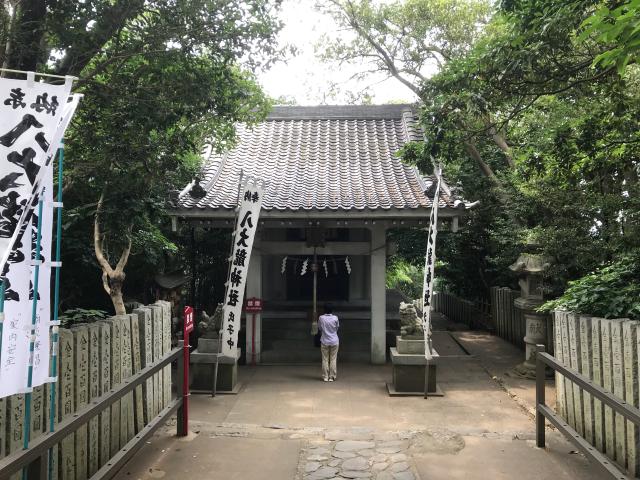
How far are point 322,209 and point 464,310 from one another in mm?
11782

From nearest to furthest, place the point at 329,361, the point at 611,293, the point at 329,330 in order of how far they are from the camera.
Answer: the point at 611,293 < the point at 329,330 < the point at 329,361

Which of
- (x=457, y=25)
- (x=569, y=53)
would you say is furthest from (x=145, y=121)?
(x=457, y=25)

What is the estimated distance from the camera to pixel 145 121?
21.1 ft

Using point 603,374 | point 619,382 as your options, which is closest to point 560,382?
point 603,374

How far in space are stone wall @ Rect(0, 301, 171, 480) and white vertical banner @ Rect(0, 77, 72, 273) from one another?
55.5 inches

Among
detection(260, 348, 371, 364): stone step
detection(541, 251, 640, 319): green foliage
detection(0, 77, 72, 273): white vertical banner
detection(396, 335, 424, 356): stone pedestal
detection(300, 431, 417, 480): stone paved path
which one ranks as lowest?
detection(300, 431, 417, 480): stone paved path

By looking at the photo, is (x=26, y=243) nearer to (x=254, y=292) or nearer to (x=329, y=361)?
(x=329, y=361)

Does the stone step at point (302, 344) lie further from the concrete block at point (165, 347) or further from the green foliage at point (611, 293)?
the green foliage at point (611, 293)

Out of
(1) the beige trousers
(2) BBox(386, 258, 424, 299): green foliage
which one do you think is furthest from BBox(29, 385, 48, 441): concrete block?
(2) BBox(386, 258, 424, 299): green foliage

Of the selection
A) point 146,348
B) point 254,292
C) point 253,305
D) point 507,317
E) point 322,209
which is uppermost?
point 322,209

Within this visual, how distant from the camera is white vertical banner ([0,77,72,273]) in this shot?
306 centimetres

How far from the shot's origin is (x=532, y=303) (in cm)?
969

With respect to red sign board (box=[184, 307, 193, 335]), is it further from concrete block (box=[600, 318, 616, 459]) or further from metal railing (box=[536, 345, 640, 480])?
concrete block (box=[600, 318, 616, 459])

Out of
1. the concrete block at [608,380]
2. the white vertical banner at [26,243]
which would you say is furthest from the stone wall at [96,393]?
the concrete block at [608,380]
